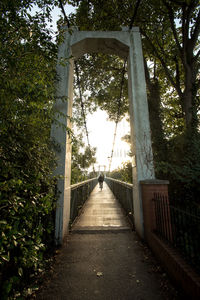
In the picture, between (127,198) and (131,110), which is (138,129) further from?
(127,198)

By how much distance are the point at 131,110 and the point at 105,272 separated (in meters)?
2.98

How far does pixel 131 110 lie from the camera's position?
3.25 meters

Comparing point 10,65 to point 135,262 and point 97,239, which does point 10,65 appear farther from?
point 97,239

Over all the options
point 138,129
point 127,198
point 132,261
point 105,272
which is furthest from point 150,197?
point 127,198

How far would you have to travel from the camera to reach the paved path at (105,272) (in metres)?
1.45

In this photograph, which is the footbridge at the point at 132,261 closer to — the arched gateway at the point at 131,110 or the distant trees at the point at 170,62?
the arched gateway at the point at 131,110

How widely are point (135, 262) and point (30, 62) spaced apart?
2794 mm

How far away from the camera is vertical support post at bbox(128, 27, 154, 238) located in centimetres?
284

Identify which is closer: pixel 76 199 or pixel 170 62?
pixel 76 199

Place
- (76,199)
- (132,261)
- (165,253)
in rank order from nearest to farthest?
(165,253), (132,261), (76,199)

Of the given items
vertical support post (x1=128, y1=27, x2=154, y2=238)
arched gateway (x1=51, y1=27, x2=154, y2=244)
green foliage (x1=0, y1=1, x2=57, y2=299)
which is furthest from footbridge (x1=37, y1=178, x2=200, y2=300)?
green foliage (x1=0, y1=1, x2=57, y2=299)

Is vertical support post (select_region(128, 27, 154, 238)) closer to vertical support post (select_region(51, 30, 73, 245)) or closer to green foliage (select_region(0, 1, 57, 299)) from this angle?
vertical support post (select_region(51, 30, 73, 245))

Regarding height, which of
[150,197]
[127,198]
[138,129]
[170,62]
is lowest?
[127,198]

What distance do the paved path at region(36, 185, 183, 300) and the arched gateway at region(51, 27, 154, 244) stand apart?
0.38 meters
